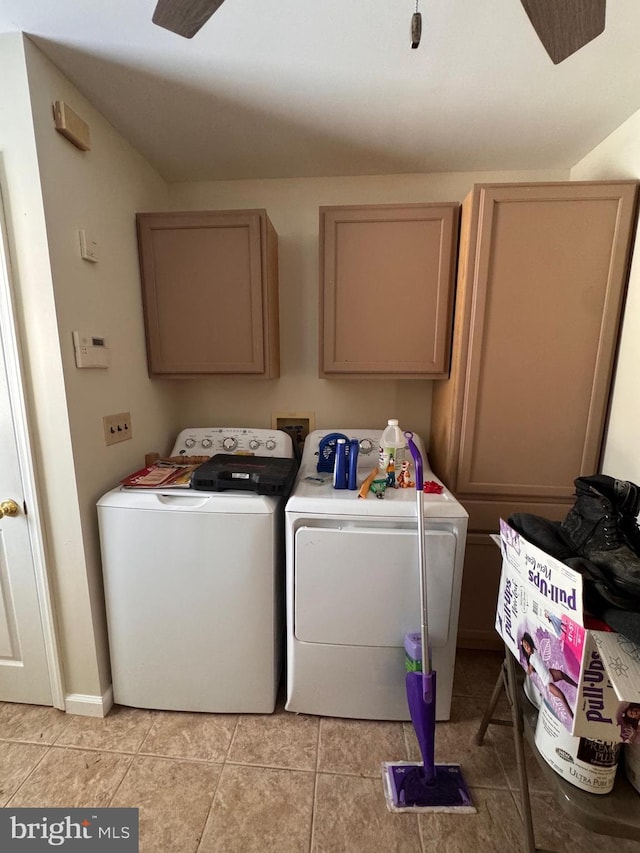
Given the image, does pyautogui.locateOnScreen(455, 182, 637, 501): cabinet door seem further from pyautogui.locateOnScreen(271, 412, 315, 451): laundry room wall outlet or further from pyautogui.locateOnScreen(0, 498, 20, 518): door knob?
pyautogui.locateOnScreen(0, 498, 20, 518): door knob

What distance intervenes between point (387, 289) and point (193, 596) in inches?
61.0

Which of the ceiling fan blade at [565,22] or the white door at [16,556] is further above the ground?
the ceiling fan blade at [565,22]

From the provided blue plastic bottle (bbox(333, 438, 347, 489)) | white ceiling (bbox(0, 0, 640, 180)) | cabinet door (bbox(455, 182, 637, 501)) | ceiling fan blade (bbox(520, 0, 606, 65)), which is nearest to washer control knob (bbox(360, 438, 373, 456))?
blue plastic bottle (bbox(333, 438, 347, 489))

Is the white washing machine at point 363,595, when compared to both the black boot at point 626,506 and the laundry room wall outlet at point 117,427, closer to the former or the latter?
the black boot at point 626,506

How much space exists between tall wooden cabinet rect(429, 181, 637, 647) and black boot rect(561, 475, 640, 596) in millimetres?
537

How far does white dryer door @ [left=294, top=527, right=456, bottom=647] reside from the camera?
1267 mm

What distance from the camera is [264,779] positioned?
1.20 meters

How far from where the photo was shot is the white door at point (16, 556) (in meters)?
1.20

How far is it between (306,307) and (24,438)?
1394mm

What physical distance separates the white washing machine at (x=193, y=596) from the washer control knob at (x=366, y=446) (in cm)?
55

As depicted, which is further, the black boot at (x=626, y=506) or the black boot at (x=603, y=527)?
the black boot at (x=626, y=506)

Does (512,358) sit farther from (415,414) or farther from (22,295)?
(22,295)

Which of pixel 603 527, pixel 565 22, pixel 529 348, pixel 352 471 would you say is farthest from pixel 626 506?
pixel 565 22

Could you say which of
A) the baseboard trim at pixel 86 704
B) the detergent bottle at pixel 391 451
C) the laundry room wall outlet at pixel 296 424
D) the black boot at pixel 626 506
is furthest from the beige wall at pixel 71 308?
the black boot at pixel 626 506
